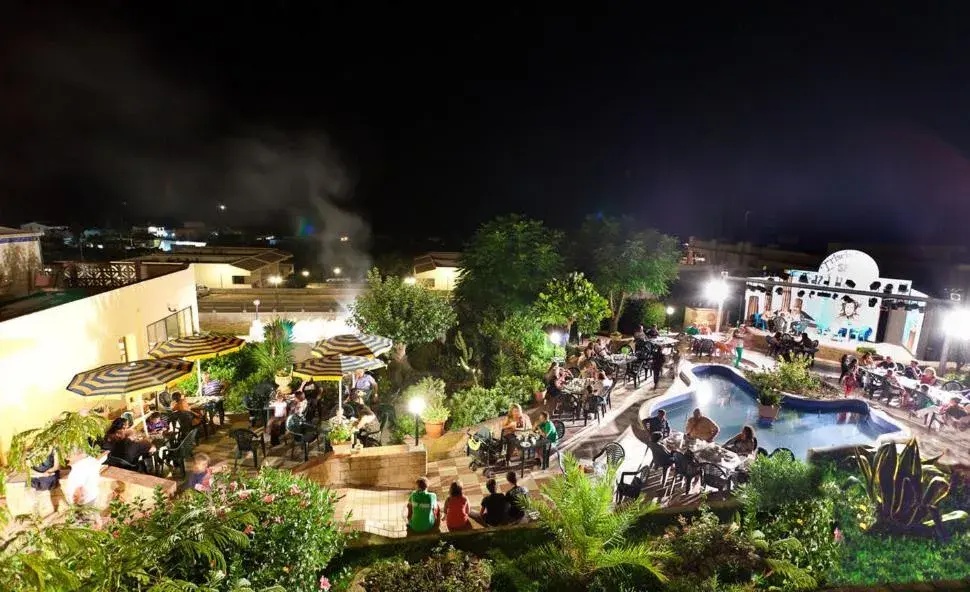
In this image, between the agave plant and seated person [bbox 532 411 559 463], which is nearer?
the agave plant

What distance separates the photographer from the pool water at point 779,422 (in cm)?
1170

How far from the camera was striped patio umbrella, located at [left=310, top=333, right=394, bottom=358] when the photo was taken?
10.8m

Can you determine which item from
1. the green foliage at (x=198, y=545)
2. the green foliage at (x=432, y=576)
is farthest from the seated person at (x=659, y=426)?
the green foliage at (x=198, y=545)

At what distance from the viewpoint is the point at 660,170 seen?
185 ft

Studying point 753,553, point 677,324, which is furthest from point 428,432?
point 677,324

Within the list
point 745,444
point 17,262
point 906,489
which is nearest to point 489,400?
point 745,444

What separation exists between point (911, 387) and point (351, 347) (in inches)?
587

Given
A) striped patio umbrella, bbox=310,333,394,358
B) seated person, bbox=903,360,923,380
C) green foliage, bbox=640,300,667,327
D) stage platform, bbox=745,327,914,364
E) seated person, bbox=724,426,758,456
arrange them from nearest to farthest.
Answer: seated person, bbox=724,426,758,456 → striped patio umbrella, bbox=310,333,394,358 → seated person, bbox=903,360,923,380 → stage platform, bbox=745,327,914,364 → green foliage, bbox=640,300,667,327

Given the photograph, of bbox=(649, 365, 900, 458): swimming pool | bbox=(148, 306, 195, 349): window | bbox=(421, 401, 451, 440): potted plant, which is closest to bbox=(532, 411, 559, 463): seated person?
bbox=(421, 401, 451, 440): potted plant

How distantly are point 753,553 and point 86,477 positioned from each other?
931 cm

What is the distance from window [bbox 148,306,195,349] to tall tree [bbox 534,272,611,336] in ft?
39.7

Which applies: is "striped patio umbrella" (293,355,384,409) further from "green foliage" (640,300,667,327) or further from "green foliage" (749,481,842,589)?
"green foliage" (640,300,667,327)

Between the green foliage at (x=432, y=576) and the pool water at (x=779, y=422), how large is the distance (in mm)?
7617

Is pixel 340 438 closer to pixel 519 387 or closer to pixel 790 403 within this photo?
pixel 519 387
